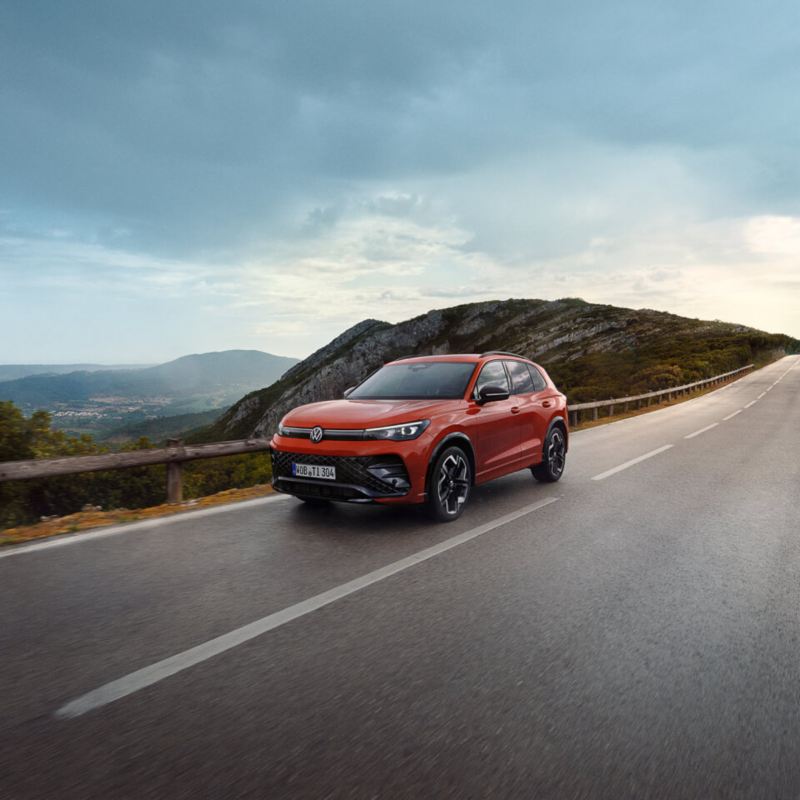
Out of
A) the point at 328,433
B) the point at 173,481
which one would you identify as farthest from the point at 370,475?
the point at 173,481

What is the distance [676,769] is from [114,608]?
325cm

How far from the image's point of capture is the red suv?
20.0 feet

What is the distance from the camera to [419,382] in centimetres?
750

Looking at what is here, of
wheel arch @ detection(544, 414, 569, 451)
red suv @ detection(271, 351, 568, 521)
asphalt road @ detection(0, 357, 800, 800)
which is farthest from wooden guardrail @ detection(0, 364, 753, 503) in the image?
wheel arch @ detection(544, 414, 569, 451)

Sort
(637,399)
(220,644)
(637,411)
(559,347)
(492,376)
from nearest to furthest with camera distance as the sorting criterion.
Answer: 1. (220,644)
2. (492,376)
3. (637,411)
4. (637,399)
5. (559,347)

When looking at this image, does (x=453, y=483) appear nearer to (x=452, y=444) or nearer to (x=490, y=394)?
(x=452, y=444)

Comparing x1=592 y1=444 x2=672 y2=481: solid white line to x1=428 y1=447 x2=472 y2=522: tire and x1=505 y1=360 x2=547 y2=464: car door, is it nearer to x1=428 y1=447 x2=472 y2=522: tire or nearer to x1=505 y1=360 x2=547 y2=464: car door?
x1=505 y1=360 x2=547 y2=464: car door

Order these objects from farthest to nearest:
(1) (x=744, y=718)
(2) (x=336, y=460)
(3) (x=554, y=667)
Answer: (2) (x=336, y=460), (3) (x=554, y=667), (1) (x=744, y=718)

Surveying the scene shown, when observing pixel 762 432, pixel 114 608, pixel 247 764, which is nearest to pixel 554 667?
pixel 247 764

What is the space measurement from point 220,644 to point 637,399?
25155 mm

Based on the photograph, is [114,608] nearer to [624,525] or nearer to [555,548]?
[555,548]

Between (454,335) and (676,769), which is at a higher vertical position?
(454,335)

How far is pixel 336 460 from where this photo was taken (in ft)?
20.2

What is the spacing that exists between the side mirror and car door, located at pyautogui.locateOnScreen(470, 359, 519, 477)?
13 cm
